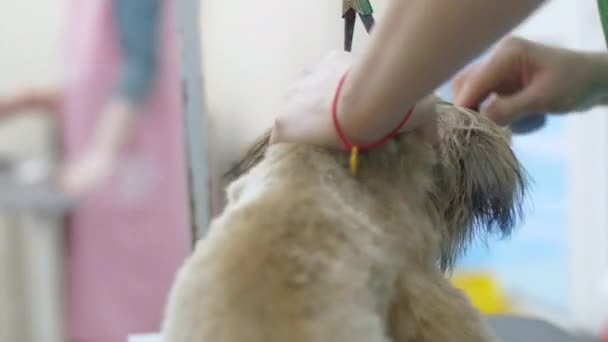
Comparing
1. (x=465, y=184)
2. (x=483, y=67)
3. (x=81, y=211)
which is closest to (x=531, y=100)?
(x=483, y=67)

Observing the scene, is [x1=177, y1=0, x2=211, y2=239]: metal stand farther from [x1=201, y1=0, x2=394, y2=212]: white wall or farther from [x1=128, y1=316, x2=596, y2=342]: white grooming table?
[x1=128, y1=316, x2=596, y2=342]: white grooming table

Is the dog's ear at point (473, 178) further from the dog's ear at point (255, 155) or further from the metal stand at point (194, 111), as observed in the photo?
the metal stand at point (194, 111)

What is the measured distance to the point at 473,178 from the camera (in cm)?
69

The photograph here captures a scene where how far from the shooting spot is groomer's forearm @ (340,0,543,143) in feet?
1.50

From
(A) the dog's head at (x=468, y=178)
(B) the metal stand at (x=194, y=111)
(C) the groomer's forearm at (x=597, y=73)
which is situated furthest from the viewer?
(B) the metal stand at (x=194, y=111)

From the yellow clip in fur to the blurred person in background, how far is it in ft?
1.27

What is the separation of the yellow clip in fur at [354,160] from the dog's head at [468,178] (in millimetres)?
88

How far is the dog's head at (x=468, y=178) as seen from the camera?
2.15 feet

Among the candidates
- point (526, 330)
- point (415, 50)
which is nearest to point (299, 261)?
point (415, 50)

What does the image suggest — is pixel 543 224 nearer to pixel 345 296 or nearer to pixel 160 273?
pixel 160 273

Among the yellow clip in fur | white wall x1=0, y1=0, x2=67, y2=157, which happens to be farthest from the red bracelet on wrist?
white wall x1=0, y1=0, x2=67, y2=157

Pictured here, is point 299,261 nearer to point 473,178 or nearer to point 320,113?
point 320,113

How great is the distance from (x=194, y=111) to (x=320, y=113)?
50 centimetres

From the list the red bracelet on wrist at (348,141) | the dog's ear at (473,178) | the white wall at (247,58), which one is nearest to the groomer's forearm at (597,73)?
the dog's ear at (473,178)
